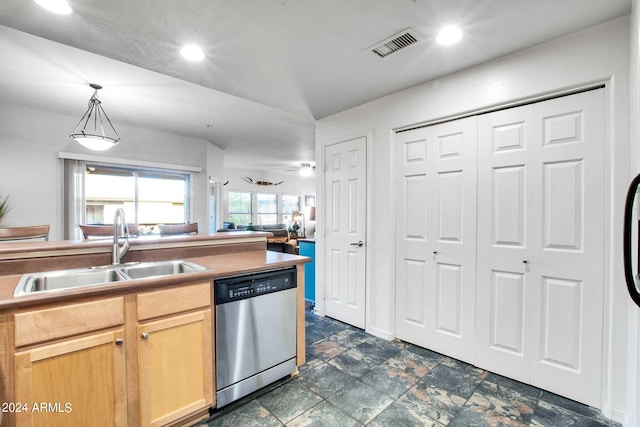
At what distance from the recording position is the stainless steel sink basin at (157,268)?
72.6 inches

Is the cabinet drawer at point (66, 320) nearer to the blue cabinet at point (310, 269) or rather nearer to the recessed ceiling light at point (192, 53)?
the recessed ceiling light at point (192, 53)

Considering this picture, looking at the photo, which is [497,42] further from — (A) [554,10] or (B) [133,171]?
(B) [133,171]

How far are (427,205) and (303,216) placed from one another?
771cm

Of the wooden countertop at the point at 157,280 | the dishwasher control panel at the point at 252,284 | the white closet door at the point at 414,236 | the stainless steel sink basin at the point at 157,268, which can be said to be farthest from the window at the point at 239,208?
the dishwasher control panel at the point at 252,284

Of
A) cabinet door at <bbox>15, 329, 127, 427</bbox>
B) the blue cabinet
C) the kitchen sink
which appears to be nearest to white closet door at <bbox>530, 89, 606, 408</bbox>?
the kitchen sink

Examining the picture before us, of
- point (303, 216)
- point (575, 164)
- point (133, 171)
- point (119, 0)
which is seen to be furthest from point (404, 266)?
point (303, 216)

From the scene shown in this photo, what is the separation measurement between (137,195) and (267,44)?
14.0 ft

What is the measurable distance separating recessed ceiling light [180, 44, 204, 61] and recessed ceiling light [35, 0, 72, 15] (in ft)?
1.97

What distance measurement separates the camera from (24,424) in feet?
3.81

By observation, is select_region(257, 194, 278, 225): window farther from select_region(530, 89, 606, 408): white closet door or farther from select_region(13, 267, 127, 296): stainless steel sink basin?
select_region(530, 89, 606, 408): white closet door

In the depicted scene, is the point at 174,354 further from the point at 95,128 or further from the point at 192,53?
the point at 95,128

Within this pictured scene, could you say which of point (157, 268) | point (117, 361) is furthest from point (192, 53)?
point (117, 361)

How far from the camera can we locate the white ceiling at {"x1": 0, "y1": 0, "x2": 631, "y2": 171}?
1.58 m

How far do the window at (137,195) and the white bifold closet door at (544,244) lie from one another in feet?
15.8
